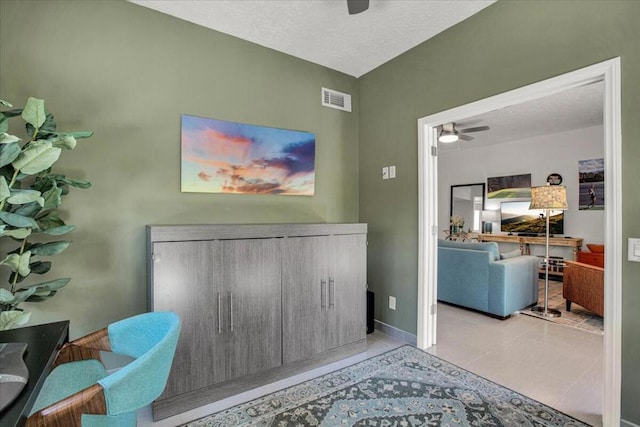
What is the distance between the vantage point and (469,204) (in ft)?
22.8

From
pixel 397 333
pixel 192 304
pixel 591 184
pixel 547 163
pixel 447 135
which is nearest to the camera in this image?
pixel 192 304

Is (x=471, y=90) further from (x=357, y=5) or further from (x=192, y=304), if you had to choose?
(x=192, y=304)

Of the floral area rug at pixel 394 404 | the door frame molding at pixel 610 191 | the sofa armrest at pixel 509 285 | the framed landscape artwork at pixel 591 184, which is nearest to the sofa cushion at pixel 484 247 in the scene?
the sofa armrest at pixel 509 285

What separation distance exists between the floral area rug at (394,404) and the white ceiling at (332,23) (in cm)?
276

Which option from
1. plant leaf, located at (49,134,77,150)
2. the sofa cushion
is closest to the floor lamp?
the sofa cushion

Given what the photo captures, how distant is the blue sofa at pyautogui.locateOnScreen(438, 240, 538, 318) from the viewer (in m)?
3.57

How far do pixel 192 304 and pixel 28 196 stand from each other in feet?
3.32

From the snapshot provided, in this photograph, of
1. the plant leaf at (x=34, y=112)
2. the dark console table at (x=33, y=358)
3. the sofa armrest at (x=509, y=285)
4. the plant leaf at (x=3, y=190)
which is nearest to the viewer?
the dark console table at (x=33, y=358)

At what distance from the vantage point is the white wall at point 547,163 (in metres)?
5.30

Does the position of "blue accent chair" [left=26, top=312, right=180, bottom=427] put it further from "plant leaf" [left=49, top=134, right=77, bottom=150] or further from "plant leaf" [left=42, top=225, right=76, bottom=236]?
"plant leaf" [left=49, top=134, right=77, bottom=150]

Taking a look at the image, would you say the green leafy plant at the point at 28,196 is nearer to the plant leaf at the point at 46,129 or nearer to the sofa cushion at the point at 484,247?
the plant leaf at the point at 46,129

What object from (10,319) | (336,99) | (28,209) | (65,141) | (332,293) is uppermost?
(336,99)

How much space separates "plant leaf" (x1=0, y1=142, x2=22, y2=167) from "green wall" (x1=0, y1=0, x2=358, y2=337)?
697 millimetres

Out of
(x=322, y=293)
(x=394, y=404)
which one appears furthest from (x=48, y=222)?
(x=394, y=404)
